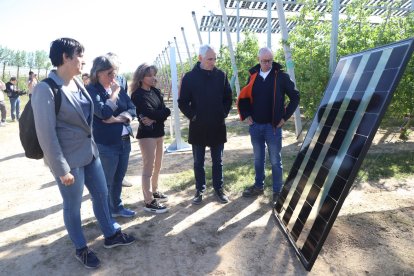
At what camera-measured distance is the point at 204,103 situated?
4.04 metres

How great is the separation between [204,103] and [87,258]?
221 centimetres

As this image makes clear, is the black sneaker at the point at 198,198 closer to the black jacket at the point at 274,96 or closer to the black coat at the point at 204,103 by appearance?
the black coat at the point at 204,103

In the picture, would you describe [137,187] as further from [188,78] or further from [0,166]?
[0,166]

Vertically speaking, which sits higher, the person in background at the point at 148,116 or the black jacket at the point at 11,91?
the black jacket at the point at 11,91

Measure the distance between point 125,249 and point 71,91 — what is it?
1690 millimetres

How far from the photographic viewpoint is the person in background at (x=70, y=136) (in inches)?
94.3

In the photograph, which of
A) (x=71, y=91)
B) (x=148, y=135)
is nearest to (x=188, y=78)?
(x=148, y=135)

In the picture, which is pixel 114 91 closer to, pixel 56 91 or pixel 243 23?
pixel 56 91

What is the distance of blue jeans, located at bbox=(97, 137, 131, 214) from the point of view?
3428mm

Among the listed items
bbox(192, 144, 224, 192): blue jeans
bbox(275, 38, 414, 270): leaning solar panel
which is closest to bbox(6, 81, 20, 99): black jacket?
bbox(192, 144, 224, 192): blue jeans

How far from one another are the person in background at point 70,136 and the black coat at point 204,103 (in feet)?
4.87

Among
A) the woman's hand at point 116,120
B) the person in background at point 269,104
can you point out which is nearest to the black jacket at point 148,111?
the woman's hand at point 116,120

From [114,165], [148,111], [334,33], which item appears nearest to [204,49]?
[148,111]

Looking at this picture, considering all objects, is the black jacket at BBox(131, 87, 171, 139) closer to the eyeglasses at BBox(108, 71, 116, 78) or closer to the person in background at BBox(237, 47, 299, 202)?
the eyeglasses at BBox(108, 71, 116, 78)
